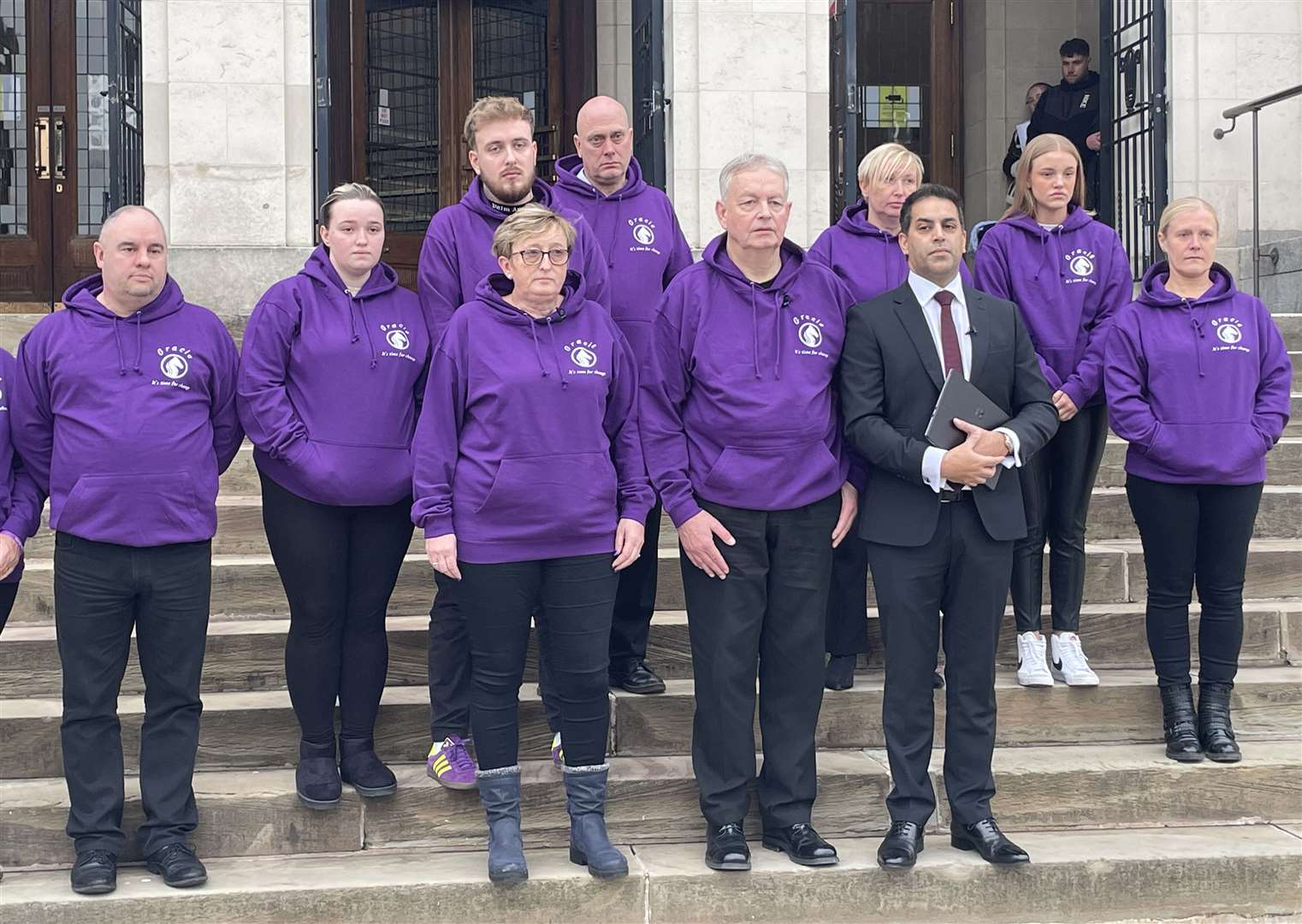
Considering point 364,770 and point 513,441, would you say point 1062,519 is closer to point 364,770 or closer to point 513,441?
point 513,441

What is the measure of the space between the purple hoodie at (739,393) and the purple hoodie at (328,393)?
0.75 metres

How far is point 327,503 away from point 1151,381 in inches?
106

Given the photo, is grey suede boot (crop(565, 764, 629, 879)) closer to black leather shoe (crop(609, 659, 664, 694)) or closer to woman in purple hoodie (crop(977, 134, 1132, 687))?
black leather shoe (crop(609, 659, 664, 694))

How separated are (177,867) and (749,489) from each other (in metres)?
1.95

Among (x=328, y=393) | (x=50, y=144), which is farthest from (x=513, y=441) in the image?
(x=50, y=144)

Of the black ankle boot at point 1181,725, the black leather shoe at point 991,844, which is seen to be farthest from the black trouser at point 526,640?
the black ankle boot at point 1181,725

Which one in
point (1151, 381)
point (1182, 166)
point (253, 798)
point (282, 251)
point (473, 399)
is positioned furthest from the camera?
point (1182, 166)

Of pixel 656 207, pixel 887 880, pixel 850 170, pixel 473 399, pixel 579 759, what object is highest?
pixel 850 170

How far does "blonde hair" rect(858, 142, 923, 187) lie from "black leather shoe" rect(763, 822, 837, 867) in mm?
2176

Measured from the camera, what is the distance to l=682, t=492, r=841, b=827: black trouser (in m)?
4.39

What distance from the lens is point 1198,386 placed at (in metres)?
4.91

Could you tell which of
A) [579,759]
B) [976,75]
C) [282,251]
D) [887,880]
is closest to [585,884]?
[579,759]

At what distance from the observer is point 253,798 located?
4547 millimetres

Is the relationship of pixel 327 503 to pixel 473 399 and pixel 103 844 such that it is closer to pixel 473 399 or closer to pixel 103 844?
pixel 473 399
